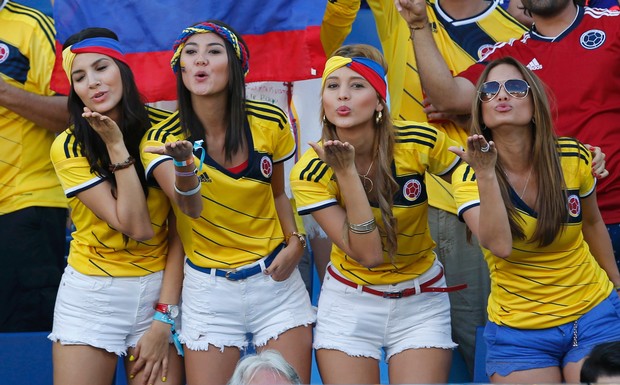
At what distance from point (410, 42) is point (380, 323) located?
151 centimetres

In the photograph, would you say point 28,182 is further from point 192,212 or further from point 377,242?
point 377,242

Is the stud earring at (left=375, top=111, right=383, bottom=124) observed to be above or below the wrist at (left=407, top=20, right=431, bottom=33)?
below

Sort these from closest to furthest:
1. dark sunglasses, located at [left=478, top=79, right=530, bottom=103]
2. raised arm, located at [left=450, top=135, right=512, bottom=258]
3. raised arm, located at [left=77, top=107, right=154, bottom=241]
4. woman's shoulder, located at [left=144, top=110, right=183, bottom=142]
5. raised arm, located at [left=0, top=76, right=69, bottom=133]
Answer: raised arm, located at [left=450, top=135, right=512, bottom=258] < dark sunglasses, located at [left=478, top=79, right=530, bottom=103] < raised arm, located at [left=77, top=107, right=154, bottom=241] < woman's shoulder, located at [left=144, top=110, right=183, bottom=142] < raised arm, located at [left=0, top=76, right=69, bottom=133]

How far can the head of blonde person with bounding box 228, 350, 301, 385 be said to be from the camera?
11.0 feet

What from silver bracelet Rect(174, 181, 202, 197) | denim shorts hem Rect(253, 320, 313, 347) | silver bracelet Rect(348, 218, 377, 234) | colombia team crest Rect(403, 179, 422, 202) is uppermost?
silver bracelet Rect(174, 181, 202, 197)

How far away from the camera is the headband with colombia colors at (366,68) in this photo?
4.35 m

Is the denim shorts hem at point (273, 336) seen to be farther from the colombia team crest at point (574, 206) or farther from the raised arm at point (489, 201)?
the colombia team crest at point (574, 206)

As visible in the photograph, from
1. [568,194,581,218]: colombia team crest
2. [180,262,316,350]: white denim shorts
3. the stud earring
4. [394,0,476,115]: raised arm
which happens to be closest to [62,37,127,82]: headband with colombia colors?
[180,262,316,350]: white denim shorts

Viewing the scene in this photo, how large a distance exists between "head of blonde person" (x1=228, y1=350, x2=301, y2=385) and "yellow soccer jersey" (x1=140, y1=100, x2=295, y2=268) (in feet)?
3.03

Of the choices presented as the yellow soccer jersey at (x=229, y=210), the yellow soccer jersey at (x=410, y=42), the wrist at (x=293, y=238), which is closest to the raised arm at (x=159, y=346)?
the yellow soccer jersey at (x=229, y=210)

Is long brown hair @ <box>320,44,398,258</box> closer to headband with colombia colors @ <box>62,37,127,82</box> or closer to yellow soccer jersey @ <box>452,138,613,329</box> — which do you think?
yellow soccer jersey @ <box>452,138,613,329</box>

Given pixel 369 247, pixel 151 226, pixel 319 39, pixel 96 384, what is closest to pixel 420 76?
pixel 319 39

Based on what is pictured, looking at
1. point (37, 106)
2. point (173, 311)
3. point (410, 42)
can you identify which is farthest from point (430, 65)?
point (37, 106)

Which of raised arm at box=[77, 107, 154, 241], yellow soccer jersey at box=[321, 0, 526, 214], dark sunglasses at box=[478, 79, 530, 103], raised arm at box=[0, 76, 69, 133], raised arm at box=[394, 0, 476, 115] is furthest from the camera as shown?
yellow soccer jersey at box=[321, 0, 526, 214]
